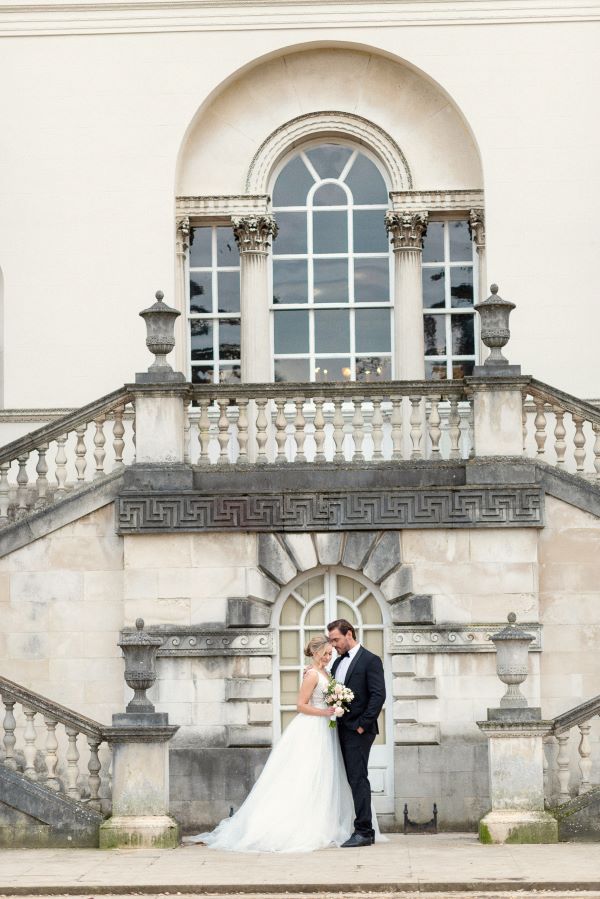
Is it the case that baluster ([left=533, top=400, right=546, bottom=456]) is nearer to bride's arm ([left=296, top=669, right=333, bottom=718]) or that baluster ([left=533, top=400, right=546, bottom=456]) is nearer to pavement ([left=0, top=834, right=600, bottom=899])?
bride's arm ([left=296, top=669, right=333, bottom=718])

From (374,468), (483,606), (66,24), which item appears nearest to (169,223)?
(66,24)

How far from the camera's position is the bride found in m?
16.9

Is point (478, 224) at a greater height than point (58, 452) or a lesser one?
greater

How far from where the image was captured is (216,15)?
2333 centimetres

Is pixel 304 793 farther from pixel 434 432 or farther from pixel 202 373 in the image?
pixel 202 373

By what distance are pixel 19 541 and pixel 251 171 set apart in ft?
20.5

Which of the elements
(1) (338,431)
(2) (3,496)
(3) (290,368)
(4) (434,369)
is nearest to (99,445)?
(2) (3,496)

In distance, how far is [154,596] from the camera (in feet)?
64.2

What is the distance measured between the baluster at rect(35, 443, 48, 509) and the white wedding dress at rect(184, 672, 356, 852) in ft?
13.3

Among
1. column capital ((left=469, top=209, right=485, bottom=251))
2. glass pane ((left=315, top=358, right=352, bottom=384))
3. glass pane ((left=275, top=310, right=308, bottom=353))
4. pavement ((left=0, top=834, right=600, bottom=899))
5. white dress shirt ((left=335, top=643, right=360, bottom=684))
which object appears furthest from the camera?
glass pane ((left=275, top=310, right=308, bottom=353))

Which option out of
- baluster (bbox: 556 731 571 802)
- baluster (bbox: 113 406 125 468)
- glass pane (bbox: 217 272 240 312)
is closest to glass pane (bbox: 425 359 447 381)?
glass pane (bbox: 217 272 240 312)

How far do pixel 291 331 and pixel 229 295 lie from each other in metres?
0.91

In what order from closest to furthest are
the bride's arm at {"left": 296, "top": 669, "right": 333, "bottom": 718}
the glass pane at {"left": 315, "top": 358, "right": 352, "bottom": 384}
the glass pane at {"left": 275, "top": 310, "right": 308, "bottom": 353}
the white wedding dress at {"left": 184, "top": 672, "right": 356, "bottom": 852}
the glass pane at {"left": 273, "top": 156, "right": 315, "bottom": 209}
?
the white wedding dress at {"left": 184, "top": 672, "right": 356, "bottom": 852} → the bride's arm at {"left": 296, "top": 669, "right": 333, "bottom": 718} → the glass pane at {"left": 315, "top": 358, "right": 352, "bottom": 384} → the glass pane at {"left": 275, "top": 310, "right": 308, "bottom": 353} → the glass pane at {"left": 273, "top": 156, "right": 315, "bottom": 209}

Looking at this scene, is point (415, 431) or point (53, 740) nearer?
point (53, 740)
